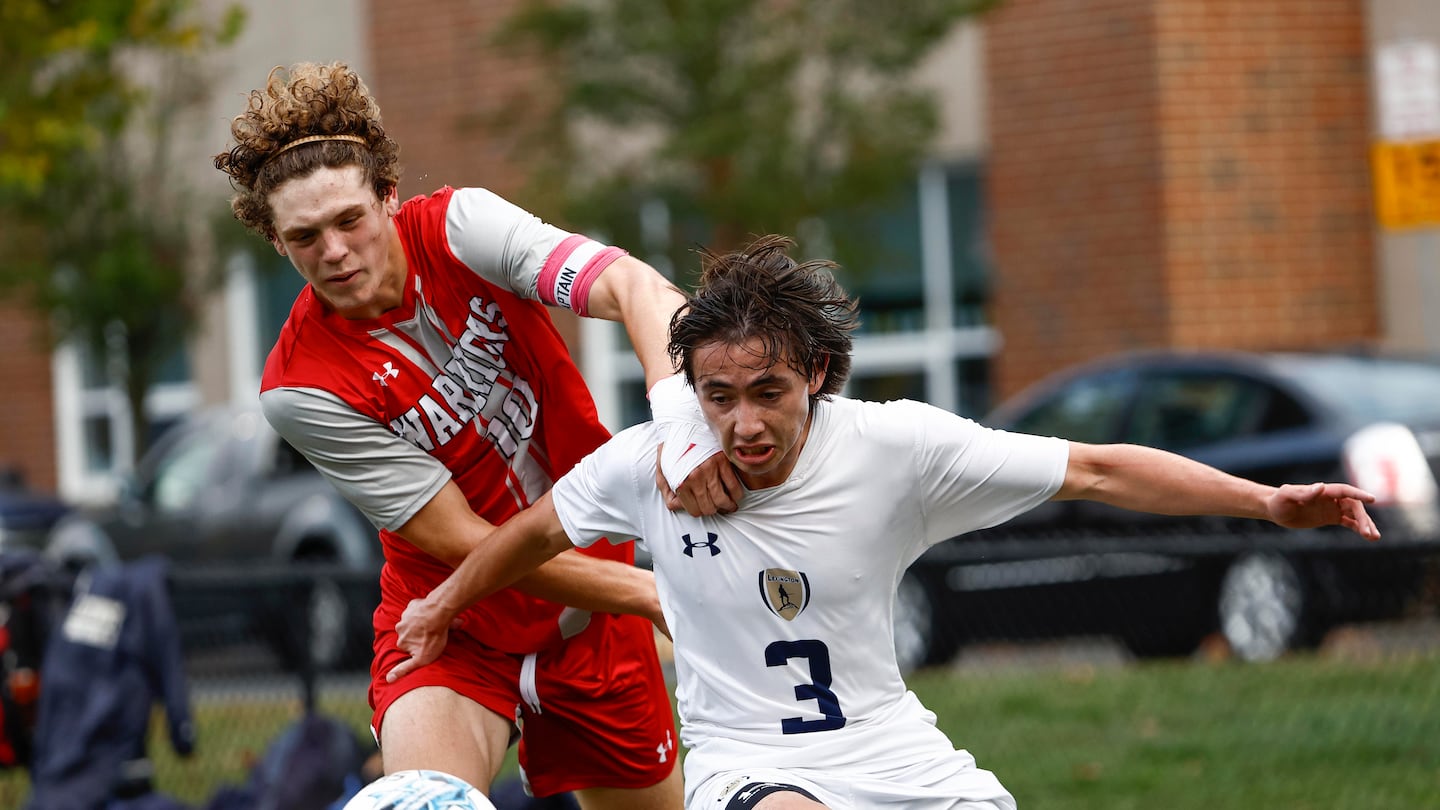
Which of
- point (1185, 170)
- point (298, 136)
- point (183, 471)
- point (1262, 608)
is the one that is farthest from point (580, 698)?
point (1185, 170)

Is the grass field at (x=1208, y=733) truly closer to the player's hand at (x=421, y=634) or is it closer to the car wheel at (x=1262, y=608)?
the car wheel at (x=1262, y=608)

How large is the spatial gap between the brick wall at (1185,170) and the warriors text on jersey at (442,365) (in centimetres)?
1067

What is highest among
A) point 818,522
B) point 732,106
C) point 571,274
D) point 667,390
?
point 732,106

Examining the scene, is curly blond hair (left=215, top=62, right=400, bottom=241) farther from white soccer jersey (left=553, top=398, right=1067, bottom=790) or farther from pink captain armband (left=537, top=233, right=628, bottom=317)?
white soccer jersey (left=553, top=398, right=1067, bottom=790)

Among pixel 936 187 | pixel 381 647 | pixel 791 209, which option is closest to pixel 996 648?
pixel 791 209

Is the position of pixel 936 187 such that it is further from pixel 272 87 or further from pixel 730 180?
pixel 272 87

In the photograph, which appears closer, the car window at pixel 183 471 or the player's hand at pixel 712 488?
the player's hand at pixel 712 488

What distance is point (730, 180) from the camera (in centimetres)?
1348

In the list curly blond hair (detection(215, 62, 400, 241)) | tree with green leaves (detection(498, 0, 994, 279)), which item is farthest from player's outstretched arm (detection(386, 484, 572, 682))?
tree with green leaves (detection(498, 0, 994, 279))

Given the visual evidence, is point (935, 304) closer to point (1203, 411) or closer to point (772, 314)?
point (1203, 411)

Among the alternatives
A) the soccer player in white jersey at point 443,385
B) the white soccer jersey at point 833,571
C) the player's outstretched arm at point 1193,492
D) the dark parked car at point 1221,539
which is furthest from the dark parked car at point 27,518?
the player's outstretched arm at point 1193,492

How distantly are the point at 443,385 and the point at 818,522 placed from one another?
112 centimetres

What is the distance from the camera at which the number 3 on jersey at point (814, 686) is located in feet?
14.0

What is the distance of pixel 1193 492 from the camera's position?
163 inches
